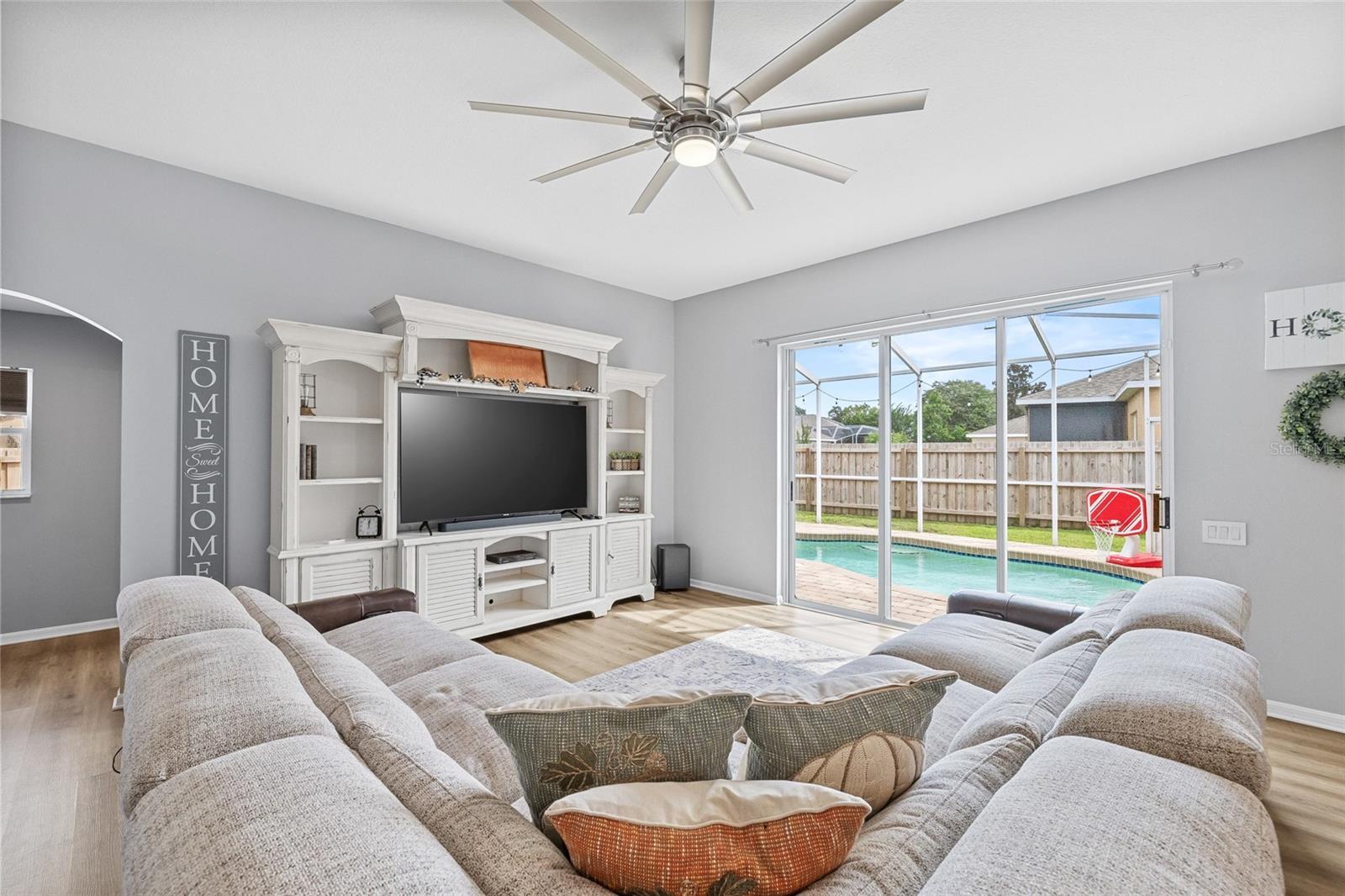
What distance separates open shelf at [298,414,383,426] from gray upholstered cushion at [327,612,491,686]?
125 centimetres

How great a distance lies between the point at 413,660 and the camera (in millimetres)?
2242

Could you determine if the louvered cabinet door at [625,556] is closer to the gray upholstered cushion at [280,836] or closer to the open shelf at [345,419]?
the open shelf at [345,419]

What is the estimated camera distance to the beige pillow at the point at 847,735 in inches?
40.1

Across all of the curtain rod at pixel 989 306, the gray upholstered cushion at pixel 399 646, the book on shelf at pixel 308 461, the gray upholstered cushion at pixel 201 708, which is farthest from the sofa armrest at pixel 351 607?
A: the curtain rod at pixel 989 306

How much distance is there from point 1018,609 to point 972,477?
1.47 meters

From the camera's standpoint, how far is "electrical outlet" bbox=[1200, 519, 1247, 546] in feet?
9.74

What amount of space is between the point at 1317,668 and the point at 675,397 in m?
4.49

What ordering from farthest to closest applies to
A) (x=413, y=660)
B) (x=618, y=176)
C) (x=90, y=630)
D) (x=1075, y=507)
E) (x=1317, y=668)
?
(x=90, y=630), (x=1075, y=507), (x=618, y=176), (x=1317, y=668), (x=413, y=660)

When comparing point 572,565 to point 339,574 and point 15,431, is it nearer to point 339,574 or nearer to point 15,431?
point 339,574

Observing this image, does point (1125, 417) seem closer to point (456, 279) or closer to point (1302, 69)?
point (1302, 69)

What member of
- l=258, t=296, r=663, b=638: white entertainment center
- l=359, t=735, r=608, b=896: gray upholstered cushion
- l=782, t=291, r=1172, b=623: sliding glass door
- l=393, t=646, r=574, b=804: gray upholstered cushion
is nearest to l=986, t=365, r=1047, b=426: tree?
l=782, t=291, r=1172, b=623: sliding glass door

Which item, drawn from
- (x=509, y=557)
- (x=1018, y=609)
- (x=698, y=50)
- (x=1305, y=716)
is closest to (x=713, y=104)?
(x=698, y=50)

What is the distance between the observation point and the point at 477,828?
845 mm

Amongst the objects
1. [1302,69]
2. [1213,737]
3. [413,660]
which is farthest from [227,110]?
[1302,69]
